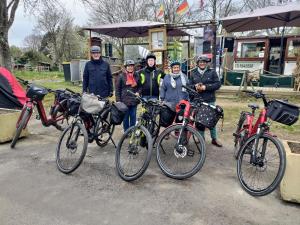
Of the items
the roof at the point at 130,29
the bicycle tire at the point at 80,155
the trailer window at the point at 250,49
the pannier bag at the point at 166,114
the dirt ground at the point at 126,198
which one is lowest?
the dirt ground at the point at 126,198

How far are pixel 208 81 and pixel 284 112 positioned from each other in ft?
5.40

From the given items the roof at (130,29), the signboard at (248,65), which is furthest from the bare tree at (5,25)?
the signboard at (248,65)

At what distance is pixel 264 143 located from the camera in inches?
131

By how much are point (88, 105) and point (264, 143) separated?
8.07ft

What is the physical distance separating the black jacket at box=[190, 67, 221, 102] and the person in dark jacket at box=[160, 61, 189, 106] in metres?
0.20

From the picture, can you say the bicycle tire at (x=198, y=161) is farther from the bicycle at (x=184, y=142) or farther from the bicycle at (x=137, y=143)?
the bicycle at (x=137, y=143)

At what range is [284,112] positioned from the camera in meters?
3.24

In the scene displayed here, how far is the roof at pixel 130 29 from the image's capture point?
1046 cm

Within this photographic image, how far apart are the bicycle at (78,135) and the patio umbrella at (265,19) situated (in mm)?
6393

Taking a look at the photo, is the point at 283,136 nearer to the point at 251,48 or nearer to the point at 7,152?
the point at 7,152

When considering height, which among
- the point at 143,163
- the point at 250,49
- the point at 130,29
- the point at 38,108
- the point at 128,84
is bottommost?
the point at 143,163

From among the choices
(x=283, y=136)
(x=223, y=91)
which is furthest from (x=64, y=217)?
(x=223, y=91)

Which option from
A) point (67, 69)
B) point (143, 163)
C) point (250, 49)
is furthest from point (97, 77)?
point (67, 69)

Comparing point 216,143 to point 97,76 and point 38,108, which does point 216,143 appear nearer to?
point 97,76
